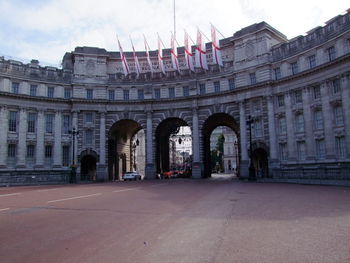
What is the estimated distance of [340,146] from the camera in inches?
1309

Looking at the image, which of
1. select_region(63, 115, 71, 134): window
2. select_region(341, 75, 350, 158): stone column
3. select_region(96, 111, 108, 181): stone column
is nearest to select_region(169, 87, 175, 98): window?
select_region(96, 111, 108, 181): stone column

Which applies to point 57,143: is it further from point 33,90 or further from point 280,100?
point 280,100

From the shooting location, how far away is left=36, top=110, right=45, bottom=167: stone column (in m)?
43.1

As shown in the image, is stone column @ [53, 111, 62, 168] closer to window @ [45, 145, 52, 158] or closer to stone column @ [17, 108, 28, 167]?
window @ [45, 145, 52, 158]

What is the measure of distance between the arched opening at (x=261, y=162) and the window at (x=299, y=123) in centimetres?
577

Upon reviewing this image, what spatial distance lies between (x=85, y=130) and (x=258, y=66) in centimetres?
2658

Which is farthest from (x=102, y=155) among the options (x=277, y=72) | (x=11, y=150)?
A: (x=277, y=72)

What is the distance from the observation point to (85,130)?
4638cm

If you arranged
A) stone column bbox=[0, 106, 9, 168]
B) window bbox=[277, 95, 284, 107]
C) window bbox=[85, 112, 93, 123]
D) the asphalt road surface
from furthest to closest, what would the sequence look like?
1. window bbox=[85, 112, 93, 123]
2. stone column bbox=[0, 106, 9, 168]
3. window bbox=[277, 95, 284, 107]
4. the asphalt road surface

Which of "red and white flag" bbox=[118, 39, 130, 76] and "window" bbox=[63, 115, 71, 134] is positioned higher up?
"red and white flag" bbox=[118, 39, 130, 76]

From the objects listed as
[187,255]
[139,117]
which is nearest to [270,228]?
[187,255]

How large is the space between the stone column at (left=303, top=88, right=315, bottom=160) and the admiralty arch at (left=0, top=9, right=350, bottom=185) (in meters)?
0.12

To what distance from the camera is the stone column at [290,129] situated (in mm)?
37906

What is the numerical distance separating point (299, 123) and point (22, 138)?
36.6 m
